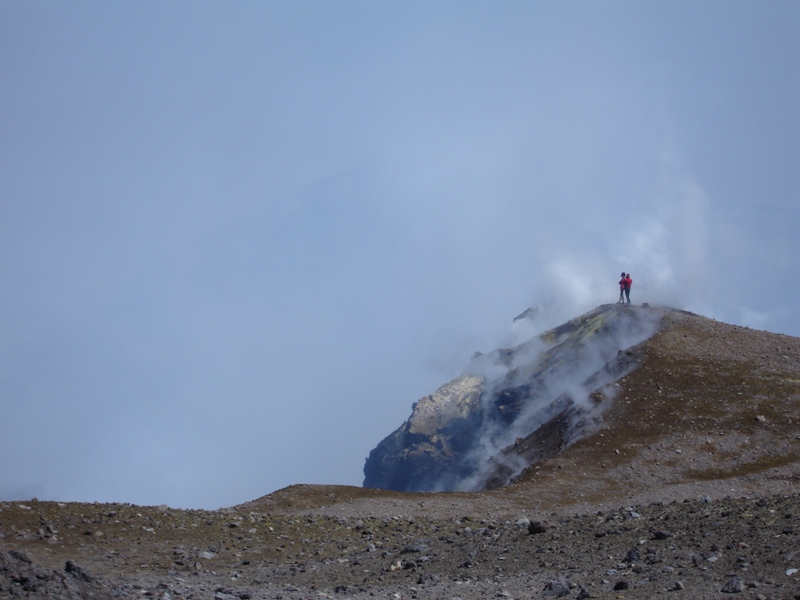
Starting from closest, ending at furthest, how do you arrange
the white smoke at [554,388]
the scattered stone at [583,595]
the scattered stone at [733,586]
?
the scattered stone at [733,586] < the scattered stone at [583,595] < the white smoke at [554,388]

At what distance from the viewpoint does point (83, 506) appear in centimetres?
2202

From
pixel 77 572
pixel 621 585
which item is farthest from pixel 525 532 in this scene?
pixel 77 572

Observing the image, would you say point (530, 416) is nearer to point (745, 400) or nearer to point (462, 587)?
point (745, 400)

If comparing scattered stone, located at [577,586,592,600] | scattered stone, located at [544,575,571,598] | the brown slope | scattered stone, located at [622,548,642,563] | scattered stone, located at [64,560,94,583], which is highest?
the brown slope

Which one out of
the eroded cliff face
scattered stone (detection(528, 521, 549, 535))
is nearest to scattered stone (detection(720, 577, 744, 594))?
scattered stone (detection(528, 521, 549, 535))

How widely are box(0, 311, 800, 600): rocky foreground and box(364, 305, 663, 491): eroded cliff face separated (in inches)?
163

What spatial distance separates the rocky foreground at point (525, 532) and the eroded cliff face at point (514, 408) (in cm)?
415

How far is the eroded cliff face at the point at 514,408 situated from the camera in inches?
1576

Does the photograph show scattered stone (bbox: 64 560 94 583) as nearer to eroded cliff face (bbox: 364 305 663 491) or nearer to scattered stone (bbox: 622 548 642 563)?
scattered stone (bbox: 622 548 642 563)

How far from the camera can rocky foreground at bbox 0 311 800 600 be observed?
13805 millimetres

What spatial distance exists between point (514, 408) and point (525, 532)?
114 ft

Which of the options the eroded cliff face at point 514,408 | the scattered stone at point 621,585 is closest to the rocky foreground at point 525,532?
the scattered stone at point 621,585

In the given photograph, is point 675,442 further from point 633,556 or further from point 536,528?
point 633,556

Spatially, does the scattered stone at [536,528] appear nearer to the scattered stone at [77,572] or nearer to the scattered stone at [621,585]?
the scattered stone at [621,585]
